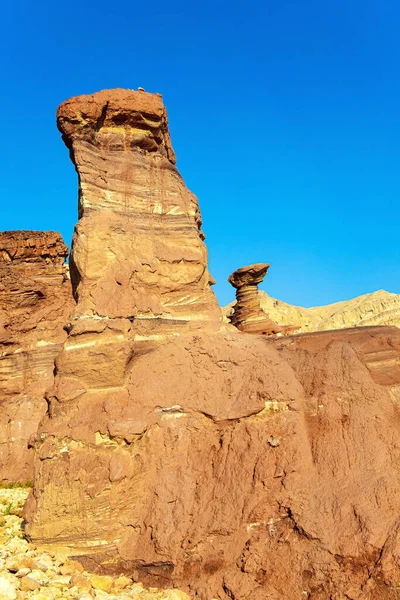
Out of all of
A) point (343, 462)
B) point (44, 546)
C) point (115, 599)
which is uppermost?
point (343, 462)

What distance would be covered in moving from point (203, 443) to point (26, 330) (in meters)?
9.49

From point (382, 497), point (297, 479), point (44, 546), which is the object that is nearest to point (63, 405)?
point (44, 546)

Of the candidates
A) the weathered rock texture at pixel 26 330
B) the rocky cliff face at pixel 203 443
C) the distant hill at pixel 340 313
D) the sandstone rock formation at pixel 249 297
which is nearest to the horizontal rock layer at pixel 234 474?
the rocky cliff face at pixel 203 443

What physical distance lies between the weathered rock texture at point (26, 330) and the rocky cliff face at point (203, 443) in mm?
6860

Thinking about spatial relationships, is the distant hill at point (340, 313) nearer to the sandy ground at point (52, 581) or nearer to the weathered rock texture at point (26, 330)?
the weathered rock texture at point (26, 330)

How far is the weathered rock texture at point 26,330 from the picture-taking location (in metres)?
12.6

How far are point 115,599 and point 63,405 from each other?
2.45 m

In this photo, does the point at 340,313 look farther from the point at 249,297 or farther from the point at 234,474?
the point at 234,474

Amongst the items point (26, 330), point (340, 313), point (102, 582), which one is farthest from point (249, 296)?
point (340, 313)

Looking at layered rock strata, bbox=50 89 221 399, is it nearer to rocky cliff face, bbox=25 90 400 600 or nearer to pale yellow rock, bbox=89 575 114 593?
rocky cliff face, bbox=25 90 400 600

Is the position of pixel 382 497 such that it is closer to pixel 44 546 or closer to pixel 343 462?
pixel 343 462

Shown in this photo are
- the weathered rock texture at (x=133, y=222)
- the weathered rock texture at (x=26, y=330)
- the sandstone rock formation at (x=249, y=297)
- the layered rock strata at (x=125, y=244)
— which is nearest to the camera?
the layered rock strata at (x=125, y=244)

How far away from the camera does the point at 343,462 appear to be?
19.7ft

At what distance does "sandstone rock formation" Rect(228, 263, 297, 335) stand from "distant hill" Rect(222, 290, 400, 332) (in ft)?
58.4
